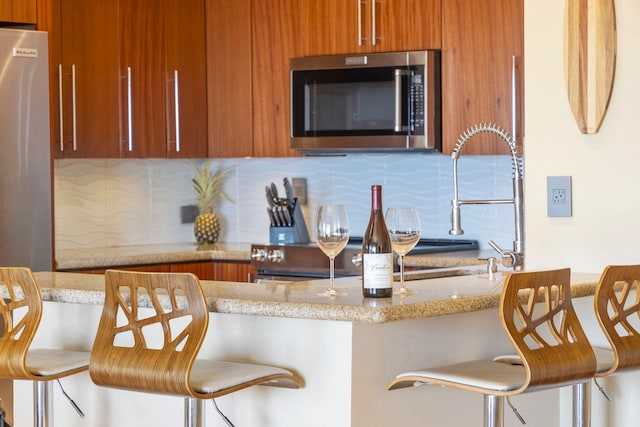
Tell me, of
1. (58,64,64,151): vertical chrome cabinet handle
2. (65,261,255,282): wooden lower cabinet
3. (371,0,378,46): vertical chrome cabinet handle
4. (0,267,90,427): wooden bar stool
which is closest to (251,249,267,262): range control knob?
(65,261,255,282): wooden lower cabinet

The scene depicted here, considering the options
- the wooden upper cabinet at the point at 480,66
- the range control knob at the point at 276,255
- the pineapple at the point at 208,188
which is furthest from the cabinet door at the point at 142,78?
the wooden upper cabinet at the point at 480,66

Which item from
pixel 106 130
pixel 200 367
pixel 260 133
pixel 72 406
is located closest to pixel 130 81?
pixel 106 130

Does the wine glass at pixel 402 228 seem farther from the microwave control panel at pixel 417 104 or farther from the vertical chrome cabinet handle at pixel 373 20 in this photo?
the vertical chrome cabinet handle at pixel 373 20

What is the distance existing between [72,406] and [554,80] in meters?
1.86

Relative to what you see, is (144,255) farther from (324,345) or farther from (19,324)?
(324,345)

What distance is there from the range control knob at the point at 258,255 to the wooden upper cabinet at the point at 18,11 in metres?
1.46

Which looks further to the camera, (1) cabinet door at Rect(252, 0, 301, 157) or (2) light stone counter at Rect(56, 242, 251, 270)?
(1) cabinet door at Rect(252, 0, 301, 157)

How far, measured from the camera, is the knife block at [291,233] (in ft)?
18.1

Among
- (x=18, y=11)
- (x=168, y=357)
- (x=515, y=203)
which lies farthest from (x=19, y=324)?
(x=18, y=11)

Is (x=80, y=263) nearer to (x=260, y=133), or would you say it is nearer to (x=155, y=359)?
(x=260, y=133)

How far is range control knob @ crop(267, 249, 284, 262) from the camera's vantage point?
5.24 meters

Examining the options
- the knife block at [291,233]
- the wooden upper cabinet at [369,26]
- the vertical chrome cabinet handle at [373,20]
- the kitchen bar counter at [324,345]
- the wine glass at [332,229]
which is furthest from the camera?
the knife block at [291,233]

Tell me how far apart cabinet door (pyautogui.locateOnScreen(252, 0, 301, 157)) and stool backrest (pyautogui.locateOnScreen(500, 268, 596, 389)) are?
2865 millimetres

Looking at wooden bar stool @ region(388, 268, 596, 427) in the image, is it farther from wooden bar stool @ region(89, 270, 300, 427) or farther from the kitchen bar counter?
wooden bar stool @ region(89, 270, 300, 427)
